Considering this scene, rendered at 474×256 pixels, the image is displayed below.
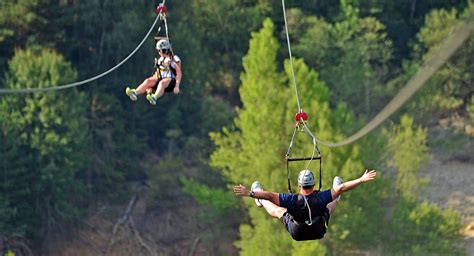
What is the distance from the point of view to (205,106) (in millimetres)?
72250

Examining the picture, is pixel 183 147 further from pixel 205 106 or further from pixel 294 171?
pixel 294 171

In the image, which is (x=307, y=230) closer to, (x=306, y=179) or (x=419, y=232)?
(x=306, y=179)

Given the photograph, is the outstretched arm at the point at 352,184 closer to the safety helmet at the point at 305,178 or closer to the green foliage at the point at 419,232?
the safety helmet at the point at 305,178

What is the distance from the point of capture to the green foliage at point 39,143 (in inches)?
2571

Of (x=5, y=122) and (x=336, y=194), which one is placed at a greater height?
(x=336, y=194)

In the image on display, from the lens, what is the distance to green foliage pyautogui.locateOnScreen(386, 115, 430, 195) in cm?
6781

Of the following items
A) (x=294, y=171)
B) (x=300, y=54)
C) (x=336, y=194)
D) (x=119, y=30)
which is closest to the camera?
(x=336, y=194)

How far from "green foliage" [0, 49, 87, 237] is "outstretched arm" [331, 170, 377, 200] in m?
43.7

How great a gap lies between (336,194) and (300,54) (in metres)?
52.7

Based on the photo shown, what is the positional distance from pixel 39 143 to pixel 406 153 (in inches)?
622

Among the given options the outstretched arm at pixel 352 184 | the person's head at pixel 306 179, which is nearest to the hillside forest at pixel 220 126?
the person's head at pixel 306 179

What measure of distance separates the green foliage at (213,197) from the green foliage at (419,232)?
282 inches

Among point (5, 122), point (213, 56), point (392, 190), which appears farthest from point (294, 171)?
point (213, 56)

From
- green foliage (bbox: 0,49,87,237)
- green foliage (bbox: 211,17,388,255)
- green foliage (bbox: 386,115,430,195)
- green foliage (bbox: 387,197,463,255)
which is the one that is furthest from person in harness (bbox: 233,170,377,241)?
green foliage (bbox: 386,115,430,195)
